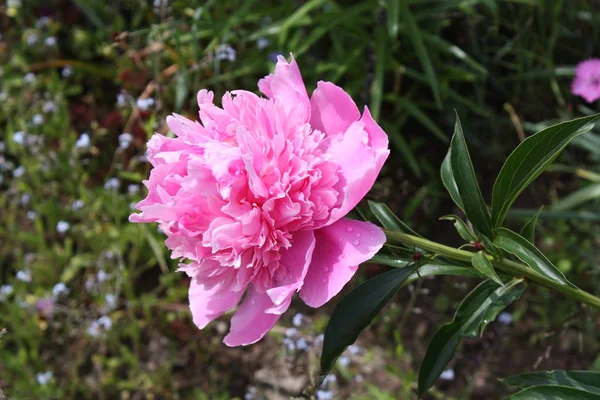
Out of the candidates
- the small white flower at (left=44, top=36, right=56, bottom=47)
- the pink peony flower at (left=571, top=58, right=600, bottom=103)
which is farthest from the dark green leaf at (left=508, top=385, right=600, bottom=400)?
the small white flower at (left=44, top=36, right=56, bottom=47)

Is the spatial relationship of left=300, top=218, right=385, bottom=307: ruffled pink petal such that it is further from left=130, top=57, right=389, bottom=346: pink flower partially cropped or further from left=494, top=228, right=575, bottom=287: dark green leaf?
left=494, top=228, right=575, bottom=287: dark green leaf

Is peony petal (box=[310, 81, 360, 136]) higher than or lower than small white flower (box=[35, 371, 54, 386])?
higher

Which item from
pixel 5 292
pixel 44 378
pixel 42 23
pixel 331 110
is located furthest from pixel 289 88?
pixel 42 23

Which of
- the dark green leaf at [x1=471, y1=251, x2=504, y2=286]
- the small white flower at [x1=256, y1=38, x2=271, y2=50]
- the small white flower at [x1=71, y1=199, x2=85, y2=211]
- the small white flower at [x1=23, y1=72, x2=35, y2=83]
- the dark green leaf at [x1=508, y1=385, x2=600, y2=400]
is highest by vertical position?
the dark green leaf at [x1=471, y1=251, x2=504, y2=286]

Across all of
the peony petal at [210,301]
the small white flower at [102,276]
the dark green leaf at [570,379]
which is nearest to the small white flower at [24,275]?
the small white flower at [102,276]

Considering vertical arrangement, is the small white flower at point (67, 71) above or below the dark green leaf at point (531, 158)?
below

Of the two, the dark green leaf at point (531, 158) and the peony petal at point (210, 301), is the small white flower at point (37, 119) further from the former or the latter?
the dark green leaf at point (531, 158)
